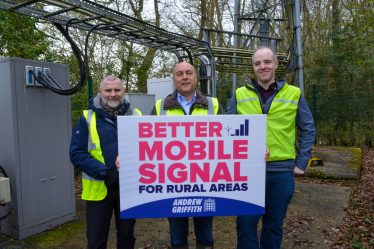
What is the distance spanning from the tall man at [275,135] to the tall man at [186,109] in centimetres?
31

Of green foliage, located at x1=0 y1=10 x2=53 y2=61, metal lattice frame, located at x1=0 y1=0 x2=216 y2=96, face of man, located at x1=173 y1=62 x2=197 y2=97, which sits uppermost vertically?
green foliage, located at x1=0 y1=10 x2=53 y2=61

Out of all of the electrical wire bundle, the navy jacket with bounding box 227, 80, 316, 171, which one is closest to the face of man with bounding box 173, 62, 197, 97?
the navy jacket with bounding box 227, 80, 316, 171

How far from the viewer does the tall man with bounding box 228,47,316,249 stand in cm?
249

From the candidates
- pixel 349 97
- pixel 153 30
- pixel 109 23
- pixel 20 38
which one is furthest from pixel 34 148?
pixel 349 97

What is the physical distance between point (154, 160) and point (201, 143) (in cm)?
39

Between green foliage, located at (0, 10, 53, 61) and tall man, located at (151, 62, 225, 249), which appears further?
green foliage, located at (0, 10, 53, 61)

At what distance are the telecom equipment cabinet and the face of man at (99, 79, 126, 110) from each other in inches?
74.5

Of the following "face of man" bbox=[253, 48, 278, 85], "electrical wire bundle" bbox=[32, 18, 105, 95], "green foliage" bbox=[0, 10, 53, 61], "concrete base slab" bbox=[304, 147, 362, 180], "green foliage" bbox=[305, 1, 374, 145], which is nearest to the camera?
"face of man" bbox=[253, 48, 278, 85]

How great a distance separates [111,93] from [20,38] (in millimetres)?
8294

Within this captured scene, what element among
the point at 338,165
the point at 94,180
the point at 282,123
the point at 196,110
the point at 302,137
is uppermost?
the point at 196,110

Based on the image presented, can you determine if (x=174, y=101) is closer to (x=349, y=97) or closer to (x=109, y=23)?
(x=109, y=23)

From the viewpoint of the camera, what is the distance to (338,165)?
753cm

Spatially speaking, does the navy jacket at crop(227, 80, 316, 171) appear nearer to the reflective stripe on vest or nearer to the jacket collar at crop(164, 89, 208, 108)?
the jacket collar at crop(164, 89, 208, 108)

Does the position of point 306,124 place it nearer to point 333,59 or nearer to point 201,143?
point 201,143
